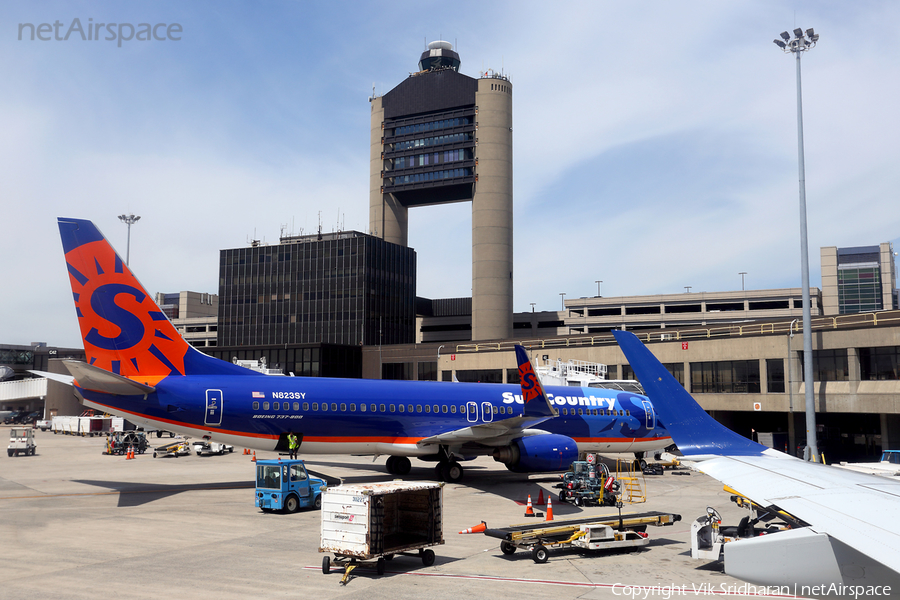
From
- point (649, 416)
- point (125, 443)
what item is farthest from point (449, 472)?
point (125, 443)

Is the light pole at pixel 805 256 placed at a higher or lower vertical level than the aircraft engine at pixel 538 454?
higher

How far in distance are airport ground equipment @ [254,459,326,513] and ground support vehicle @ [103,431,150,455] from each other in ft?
83.6

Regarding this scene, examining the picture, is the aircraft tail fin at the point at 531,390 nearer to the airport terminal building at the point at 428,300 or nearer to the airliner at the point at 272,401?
the airliner at the point at 272,401

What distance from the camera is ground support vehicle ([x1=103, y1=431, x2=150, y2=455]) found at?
4366cm

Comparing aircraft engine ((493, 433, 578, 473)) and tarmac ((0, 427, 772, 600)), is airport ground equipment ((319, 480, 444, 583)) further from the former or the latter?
aircraft engine ((493, 433, 578, 473))

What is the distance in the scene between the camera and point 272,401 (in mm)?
26016

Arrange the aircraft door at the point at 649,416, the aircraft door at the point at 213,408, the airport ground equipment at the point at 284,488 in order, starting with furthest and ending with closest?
the aircraft door at the point at 649,416
the aircraft door at the point at 213,408
the airport ground equipment at the point at 284,488

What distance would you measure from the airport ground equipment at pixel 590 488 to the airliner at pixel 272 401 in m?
2.00

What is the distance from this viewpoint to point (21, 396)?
288 ft

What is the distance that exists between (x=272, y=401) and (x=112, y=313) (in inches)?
265

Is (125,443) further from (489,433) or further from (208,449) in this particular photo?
(489,433)

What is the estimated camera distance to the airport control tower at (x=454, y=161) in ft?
374

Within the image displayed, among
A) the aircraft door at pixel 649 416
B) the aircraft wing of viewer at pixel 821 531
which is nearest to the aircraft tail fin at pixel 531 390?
the aircraft door at pixel 649 416

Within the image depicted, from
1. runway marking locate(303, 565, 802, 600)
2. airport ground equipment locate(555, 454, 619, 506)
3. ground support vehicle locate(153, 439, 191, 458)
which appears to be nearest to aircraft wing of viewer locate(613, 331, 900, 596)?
runway marking locate(303, 565, 802, 600)
